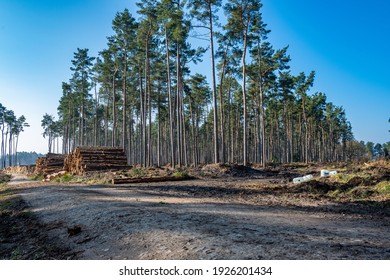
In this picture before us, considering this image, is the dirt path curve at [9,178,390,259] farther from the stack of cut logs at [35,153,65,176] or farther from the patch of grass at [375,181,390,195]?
the stack of cut logs at [35,153,65,176]

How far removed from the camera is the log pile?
22.4m

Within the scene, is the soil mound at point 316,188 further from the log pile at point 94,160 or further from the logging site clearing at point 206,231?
the log pile at point 94,160

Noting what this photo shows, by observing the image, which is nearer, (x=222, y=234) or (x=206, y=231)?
(x=222, y=234)

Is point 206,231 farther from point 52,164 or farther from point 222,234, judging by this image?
point 52,164

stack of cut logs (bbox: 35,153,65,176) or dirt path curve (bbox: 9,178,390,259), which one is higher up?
stack of cut logs (bbox: 35,153,65,176)

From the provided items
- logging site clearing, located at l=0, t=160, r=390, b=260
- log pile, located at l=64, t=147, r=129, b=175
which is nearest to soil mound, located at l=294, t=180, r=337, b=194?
logging site clearing, located at l=0, t=160, r=390, b=260

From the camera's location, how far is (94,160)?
22.7 m

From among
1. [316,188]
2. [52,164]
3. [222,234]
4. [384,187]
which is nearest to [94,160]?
[52,164]

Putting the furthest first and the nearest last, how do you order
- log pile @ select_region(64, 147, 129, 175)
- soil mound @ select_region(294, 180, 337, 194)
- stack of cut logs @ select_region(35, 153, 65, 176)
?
stack of cut logs @ select_region(35, 153, 65, 176) < log pile @ select_region(64, 147, 129, 175) < soil mound @ select_region(294, 180, 337, 194)

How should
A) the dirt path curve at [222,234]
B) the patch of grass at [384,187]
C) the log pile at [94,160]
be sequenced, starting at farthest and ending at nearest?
the log pile at [94,160] < the patch of grass at [384,187] < the dirt path curve at [222,234]

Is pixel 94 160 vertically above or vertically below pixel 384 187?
above

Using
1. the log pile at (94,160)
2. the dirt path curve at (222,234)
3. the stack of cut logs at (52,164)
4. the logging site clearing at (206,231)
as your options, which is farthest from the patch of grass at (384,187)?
the stack of cut logs at (52,164)

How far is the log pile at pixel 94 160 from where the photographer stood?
22358 millimetres
